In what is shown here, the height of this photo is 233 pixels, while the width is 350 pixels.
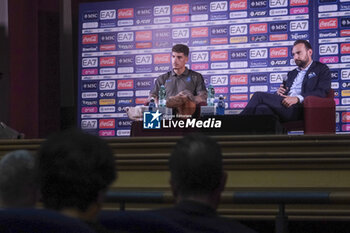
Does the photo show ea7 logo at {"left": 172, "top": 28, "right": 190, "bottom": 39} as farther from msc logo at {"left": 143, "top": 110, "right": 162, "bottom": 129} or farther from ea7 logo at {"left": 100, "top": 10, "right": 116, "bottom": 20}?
msc logo at {"left": 143, "top": 110, "right": 162, "bottom": 129}

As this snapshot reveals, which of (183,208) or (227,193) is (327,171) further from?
(183,208)

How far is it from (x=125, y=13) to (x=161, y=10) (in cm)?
35

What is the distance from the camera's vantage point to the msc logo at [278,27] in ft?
16.0

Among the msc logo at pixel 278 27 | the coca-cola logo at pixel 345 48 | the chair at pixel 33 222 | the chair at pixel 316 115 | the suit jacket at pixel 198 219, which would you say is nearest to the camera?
the chair at pixel 33 222

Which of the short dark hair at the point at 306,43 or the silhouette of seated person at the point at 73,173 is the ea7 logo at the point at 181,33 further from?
the silhouette of seated person at the point at 73,173

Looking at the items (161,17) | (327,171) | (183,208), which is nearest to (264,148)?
(327,171)

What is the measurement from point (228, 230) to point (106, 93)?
166 inches

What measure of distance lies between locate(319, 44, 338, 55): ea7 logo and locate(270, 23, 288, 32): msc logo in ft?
1.15

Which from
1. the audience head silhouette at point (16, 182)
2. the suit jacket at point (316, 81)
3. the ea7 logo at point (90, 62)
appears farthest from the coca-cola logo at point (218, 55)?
the audience head silhouette at point (16, 182)

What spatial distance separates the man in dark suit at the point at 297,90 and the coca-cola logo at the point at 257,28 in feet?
1.08

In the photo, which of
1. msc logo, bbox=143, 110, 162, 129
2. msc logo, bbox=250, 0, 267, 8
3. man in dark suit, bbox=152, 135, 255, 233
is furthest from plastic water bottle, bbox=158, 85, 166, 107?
man in dark suit, bbox=152, 135, 255, 233

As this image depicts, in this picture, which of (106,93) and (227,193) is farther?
(106,93)

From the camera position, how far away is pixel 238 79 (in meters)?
5.04

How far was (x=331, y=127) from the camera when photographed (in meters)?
4.34
